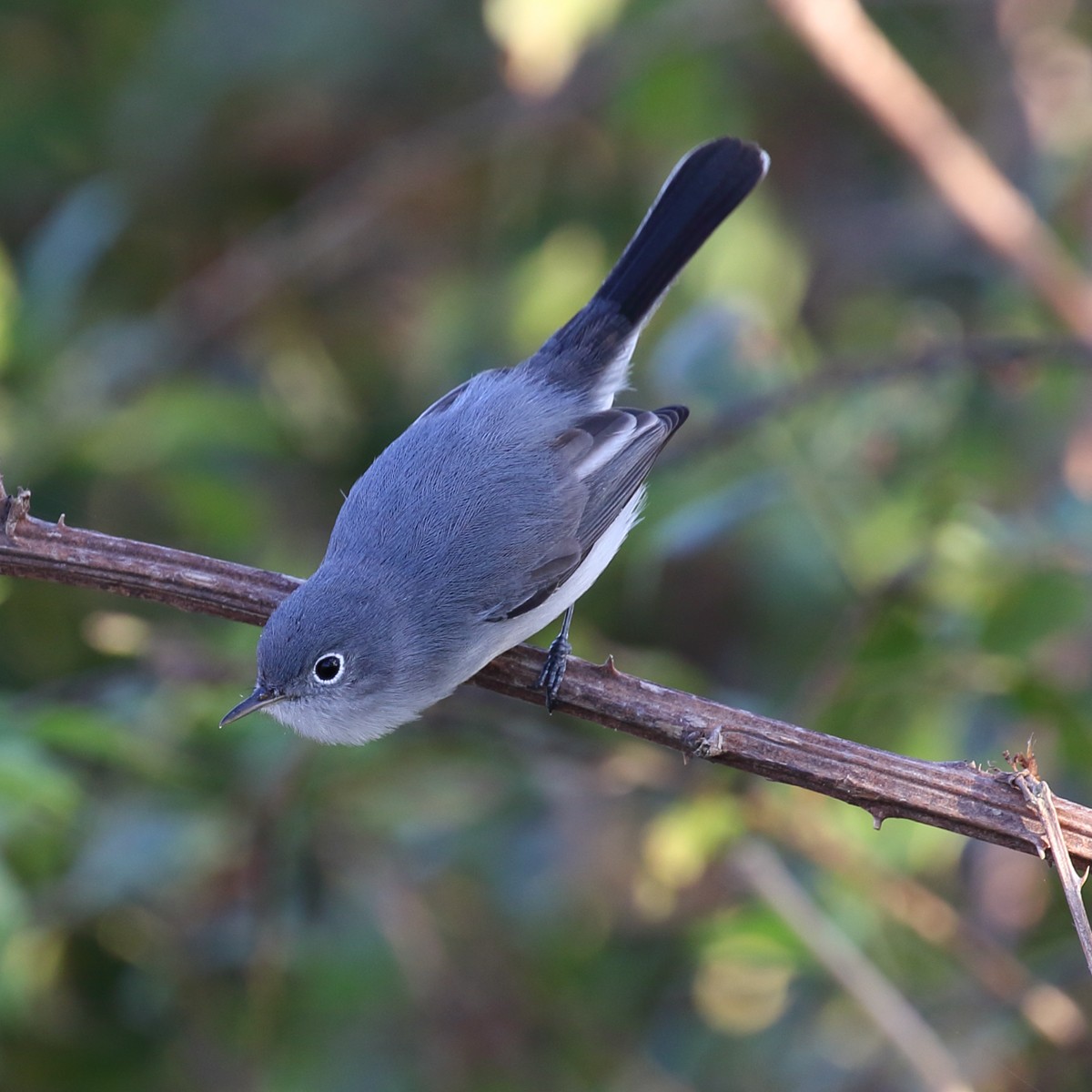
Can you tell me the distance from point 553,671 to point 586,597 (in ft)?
5.67

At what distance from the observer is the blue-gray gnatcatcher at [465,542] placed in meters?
2.71

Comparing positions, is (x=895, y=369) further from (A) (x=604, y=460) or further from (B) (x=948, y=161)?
(B) (x=948, y=161)

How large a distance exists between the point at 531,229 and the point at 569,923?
7.83 feet

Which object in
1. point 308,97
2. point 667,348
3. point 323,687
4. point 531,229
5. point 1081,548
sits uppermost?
point 308,97

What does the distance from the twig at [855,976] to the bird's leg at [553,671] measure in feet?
2.31

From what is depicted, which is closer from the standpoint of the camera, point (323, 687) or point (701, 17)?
point (323, 687)

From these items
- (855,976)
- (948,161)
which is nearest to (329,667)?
(855,976)

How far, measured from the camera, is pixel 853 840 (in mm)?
3193

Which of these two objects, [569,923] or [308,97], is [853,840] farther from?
[308,97]

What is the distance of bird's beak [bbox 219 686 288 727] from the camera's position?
270 cm

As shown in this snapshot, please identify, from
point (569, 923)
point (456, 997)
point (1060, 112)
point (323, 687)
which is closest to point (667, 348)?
point (323, 687)

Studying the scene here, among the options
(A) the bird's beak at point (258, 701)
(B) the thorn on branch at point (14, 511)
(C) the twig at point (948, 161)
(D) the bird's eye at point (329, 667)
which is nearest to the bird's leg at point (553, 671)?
(D) the bird's eye at point (329, 667)

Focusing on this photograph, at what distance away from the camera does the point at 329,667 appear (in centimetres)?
271

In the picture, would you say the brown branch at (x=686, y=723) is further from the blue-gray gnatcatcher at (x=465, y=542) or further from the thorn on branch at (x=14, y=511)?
the blue-gray gnatcatcher at (x=465, y=542)
